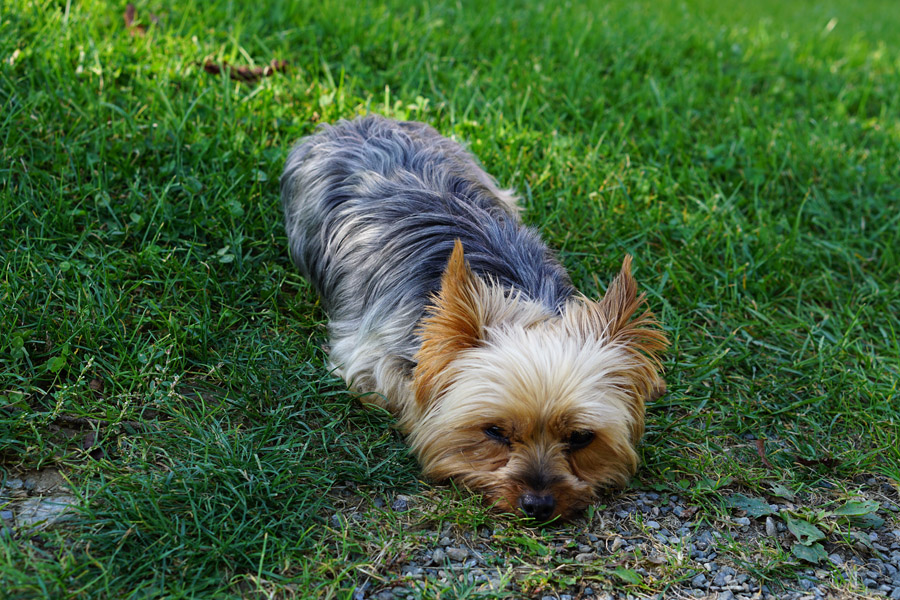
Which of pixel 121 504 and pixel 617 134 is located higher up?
pixel 617 134

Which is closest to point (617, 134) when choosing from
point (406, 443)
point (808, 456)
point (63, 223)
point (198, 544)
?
point (808, 456)

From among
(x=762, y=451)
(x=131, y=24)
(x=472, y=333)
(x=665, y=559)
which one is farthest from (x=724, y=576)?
(x=131, y=24)

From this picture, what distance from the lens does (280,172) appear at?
5.21 meters

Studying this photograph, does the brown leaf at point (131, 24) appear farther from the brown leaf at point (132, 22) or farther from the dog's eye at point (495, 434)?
the dog's eye at point (495, 434)

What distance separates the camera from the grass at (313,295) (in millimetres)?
3170

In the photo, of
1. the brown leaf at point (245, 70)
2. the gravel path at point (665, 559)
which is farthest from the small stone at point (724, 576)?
the brown leaf at point (245, 70)

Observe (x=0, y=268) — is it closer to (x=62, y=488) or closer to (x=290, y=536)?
(x=62, y=488)

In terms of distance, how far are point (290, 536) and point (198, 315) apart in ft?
4.85

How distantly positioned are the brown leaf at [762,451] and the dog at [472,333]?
1.99 ft

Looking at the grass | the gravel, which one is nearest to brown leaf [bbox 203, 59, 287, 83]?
the grass

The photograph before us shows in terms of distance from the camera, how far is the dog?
3.27 meters

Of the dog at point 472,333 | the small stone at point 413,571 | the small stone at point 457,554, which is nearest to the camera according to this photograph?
the small stone at point 413,571

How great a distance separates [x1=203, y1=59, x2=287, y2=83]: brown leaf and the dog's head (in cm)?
319

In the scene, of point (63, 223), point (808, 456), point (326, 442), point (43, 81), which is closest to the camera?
point (326, 442)
